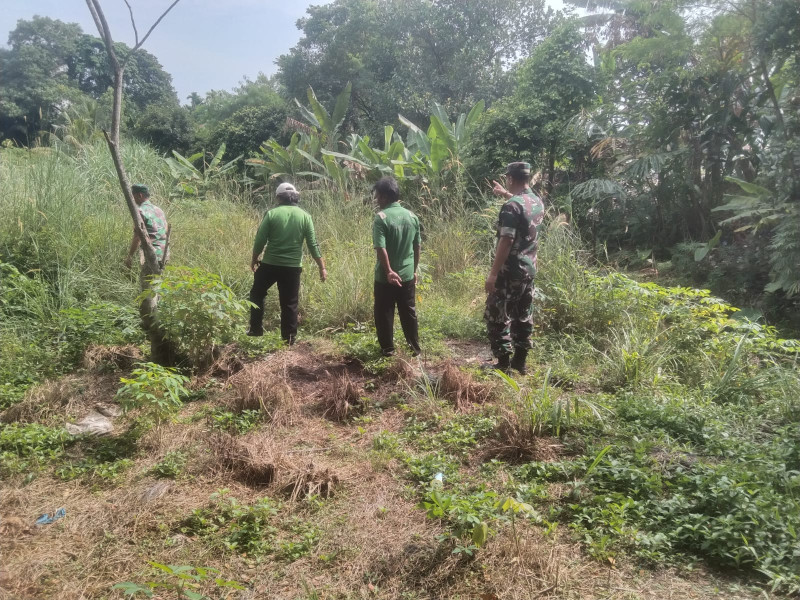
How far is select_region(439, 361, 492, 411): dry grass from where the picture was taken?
4148 millimetres

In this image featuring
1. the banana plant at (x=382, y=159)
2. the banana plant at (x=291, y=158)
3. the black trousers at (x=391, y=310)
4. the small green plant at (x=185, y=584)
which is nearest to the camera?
the small green plant at (x=185, y=584)

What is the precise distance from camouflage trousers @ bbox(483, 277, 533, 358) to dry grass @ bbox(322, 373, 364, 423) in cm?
127

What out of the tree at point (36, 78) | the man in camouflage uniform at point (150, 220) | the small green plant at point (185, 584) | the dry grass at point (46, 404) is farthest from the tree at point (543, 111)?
the small green plant at point (185, 584)

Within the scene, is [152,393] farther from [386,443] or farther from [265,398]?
[386,443]

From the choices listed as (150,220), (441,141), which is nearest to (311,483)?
(150,220)

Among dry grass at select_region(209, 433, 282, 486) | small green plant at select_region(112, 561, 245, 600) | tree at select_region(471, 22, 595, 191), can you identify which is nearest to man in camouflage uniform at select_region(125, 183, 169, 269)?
dry grass at select_region(209, 433, 282, 486)

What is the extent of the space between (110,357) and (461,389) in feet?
9.85

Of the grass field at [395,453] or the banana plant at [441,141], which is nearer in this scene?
the grass field at [395,453]

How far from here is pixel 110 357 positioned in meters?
4.75

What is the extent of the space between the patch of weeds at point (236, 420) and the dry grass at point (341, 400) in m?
0.50

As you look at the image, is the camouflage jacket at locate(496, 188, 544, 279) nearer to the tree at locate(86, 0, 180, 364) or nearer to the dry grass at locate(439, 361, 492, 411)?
the dry grass at locate(439, 361, 492, 411)

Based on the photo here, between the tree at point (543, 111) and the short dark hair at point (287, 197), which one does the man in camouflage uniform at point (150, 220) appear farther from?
the tree at point (543, 111)

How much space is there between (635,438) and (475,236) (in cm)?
486

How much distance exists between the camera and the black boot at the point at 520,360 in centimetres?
468
